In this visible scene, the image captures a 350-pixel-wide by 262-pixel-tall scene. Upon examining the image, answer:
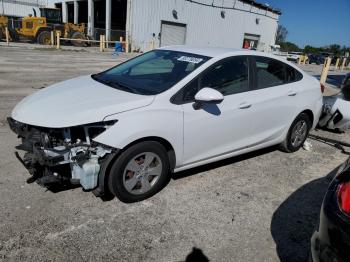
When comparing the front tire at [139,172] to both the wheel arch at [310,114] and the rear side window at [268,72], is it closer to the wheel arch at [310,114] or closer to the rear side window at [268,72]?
the rear side window at [268,72]

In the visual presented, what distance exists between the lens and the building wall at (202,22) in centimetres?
2959

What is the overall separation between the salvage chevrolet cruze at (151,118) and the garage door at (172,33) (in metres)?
27.4

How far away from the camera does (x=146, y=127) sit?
3.42 m

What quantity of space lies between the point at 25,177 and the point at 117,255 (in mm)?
1792

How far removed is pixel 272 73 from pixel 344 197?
3003 mm

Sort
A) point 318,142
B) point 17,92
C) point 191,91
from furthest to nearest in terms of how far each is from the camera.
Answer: point 17,92 → point 318,142 → point 191,91

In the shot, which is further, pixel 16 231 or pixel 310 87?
pixel 310 87

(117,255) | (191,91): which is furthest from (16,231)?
(191,91)

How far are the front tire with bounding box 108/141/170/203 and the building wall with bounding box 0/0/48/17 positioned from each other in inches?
1780

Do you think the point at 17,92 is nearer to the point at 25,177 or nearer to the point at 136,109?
the point at 25,177

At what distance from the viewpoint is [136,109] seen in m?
3.44

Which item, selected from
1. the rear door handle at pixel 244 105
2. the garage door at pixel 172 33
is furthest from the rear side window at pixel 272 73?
the garage door at pixel 172 33

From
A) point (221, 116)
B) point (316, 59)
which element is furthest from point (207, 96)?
point (316, 59)

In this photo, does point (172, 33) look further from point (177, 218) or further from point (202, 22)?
point (177, 218)
